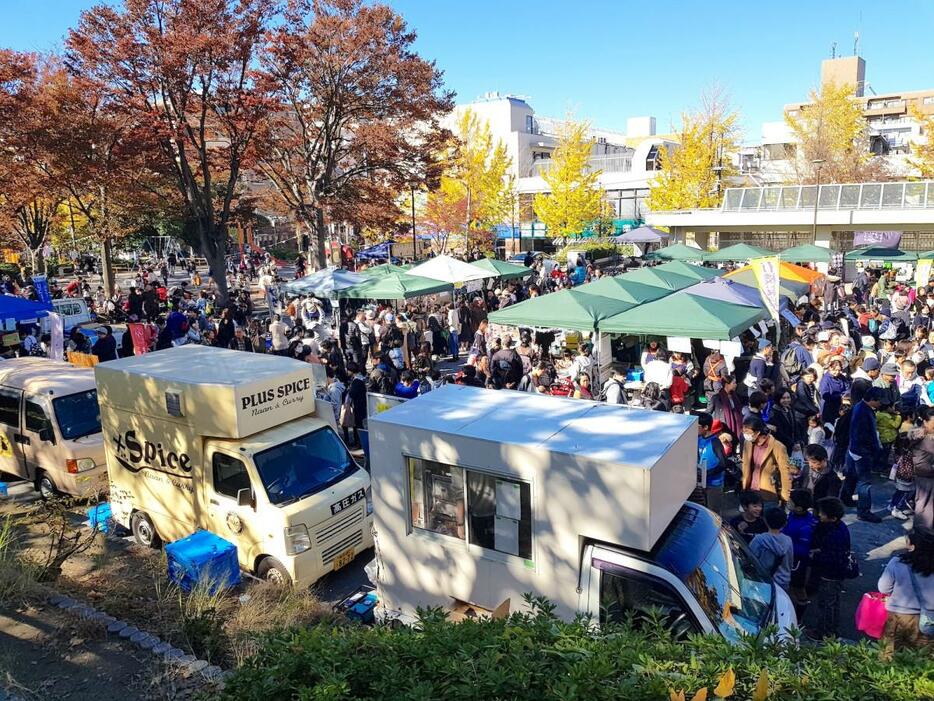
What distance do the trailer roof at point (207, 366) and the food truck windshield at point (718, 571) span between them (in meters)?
4.46

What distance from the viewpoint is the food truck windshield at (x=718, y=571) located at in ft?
14.2

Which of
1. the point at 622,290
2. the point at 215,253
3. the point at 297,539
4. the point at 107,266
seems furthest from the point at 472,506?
the point at 107,266

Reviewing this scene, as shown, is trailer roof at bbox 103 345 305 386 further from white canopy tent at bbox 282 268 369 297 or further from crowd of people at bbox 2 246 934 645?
white canopy tent at bbox 282 268 369 297

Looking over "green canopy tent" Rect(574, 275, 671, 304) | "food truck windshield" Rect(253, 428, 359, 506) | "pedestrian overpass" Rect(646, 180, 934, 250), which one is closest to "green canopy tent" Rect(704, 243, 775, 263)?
"pedestrian overpass" Rect(646, 180, 934, 250)

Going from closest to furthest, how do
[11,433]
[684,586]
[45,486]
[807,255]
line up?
[684,586]
[45,486]
[11,433]
[807,255]

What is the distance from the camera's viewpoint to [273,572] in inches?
263

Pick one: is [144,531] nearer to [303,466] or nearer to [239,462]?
[239,462]

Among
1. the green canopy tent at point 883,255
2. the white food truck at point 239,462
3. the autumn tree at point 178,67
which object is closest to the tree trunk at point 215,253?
the autumn tree at point 178,67

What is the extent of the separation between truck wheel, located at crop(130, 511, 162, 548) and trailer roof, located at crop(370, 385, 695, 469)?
412cm

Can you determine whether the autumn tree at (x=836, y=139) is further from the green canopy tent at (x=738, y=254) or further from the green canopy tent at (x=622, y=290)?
the green canopy tent at (x=622, y=290)

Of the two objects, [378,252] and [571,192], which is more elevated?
[571,192]

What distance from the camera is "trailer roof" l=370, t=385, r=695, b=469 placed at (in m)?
4.54

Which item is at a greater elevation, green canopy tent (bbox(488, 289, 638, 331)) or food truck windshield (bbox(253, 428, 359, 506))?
green canopy tent (bbox(488, 289, 638, 331))

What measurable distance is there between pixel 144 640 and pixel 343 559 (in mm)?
2160
